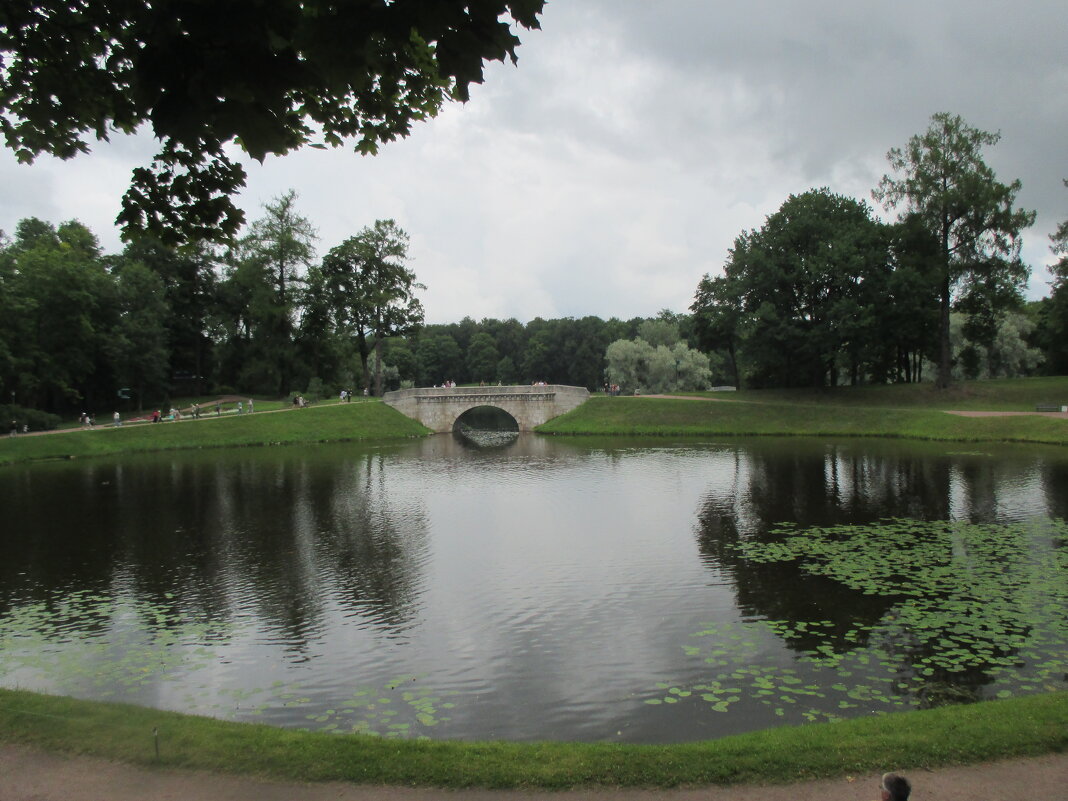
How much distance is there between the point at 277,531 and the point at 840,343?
46.2 metres

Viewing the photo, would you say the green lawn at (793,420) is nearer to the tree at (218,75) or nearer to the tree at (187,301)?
the tree at (187,301)

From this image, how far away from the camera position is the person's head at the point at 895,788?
4.93 meters

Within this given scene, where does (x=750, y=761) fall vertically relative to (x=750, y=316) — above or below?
below

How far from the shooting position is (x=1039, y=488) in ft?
82.0

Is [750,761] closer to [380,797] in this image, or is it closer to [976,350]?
[380,797]

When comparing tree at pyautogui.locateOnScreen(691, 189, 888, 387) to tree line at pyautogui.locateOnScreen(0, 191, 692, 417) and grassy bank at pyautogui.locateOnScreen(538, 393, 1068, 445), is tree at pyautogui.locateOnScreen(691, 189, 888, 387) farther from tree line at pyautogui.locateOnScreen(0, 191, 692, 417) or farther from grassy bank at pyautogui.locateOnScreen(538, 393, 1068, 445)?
tree line at pyautogui.locateOnScreen(0, 191, 692, 417)

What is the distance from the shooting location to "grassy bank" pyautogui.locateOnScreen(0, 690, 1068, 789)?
674cm

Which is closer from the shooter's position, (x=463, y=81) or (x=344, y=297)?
(x=463, y=81)

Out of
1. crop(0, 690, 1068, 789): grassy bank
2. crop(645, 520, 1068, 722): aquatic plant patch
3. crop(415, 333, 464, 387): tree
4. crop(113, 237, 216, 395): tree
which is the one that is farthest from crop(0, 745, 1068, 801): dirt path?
crop(415, 333, 464, 387): tree

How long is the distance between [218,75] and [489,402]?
5950 cm

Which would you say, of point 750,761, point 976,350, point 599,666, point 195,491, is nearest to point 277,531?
point 195,491

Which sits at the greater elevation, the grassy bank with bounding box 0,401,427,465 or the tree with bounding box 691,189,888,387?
the tree with bounding box 691,189,888,387

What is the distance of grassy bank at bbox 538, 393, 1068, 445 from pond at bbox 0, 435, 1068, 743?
1392 centimetres

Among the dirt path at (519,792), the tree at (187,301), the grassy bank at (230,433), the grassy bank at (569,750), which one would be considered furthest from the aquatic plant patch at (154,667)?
the tree at (187,301)
